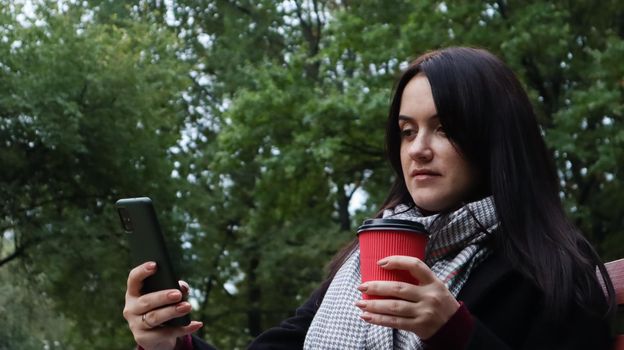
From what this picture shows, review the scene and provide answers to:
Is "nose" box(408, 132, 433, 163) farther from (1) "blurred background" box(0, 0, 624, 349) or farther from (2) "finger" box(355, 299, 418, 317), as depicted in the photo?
(1) "blurred background" box(0, 0, 624, 349)

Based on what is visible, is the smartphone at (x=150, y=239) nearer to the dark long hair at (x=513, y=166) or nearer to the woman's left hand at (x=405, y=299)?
the woman's left hand at (x=405, y=299)

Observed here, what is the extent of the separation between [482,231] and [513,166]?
166mm

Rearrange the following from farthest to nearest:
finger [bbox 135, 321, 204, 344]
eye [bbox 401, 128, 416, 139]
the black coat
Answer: eye [bbox 401, 128, 416, 139] < finger [bbox 135, 321, 204, 344] < the black coat

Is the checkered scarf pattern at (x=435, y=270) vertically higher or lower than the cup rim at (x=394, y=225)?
lower

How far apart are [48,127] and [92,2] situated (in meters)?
5.01

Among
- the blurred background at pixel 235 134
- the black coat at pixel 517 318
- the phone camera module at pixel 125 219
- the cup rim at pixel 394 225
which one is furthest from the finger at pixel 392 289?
the blurred background at pixel 235 134

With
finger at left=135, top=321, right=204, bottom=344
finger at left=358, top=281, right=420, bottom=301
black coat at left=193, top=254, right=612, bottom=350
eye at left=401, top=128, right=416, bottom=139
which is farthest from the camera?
eye at left=401, top=128, right=416, bottom=139

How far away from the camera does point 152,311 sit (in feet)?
6.92

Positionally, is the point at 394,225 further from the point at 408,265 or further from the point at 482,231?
the point at 482,231

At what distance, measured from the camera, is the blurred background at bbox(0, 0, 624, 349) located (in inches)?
480

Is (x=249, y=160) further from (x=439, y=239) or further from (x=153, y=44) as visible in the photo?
(x=439, y=239)

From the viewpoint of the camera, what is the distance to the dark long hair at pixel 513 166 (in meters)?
2.08

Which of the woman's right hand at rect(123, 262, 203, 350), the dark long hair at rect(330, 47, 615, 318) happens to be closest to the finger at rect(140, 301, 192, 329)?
the woman's right hand at rect(123, 262, 203, 350)

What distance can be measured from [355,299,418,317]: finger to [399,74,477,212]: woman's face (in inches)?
23.1
